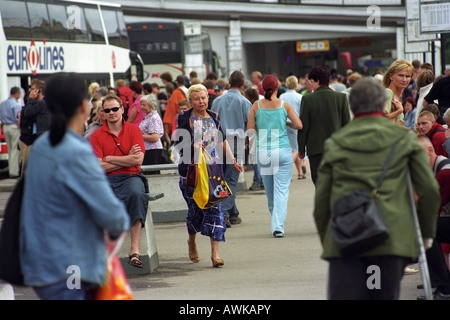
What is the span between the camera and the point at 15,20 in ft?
64.4

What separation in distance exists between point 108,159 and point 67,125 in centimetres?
377

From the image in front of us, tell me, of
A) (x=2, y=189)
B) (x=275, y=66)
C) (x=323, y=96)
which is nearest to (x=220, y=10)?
(x=275, y=66)

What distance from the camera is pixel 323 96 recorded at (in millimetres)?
9305

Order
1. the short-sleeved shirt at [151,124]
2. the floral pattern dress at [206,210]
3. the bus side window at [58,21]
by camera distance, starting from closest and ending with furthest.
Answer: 1. the floral pattern dress at [206,210]
2. the short-sleeved shirt at [151,124]
3. the bus side window at [58,21]

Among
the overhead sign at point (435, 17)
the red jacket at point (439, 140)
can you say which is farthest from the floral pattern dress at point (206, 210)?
the overhead sign at point (435, 17)

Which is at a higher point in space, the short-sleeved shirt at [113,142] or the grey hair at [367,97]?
the grey hair at [367,97]

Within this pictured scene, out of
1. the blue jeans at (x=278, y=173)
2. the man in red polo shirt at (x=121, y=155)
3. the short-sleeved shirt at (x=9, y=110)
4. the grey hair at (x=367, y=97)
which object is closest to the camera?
the grey hair at (x=367, y=97)

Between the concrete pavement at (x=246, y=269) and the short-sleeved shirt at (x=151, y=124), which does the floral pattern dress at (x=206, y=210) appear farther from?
the short-sleeved shirt at (x=151, y=124)

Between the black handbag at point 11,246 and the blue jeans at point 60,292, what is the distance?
0.18 meters

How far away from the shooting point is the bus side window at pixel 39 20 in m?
20.5

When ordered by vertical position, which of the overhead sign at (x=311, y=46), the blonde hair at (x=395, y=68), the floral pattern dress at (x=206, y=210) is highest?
the blonde hair at (x=395, y=68)

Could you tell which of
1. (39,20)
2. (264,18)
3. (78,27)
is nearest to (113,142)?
(39,20)

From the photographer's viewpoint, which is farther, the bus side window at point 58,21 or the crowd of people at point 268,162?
the bus side window at point 58,21

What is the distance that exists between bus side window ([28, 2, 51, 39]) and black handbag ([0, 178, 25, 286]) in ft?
54.7
